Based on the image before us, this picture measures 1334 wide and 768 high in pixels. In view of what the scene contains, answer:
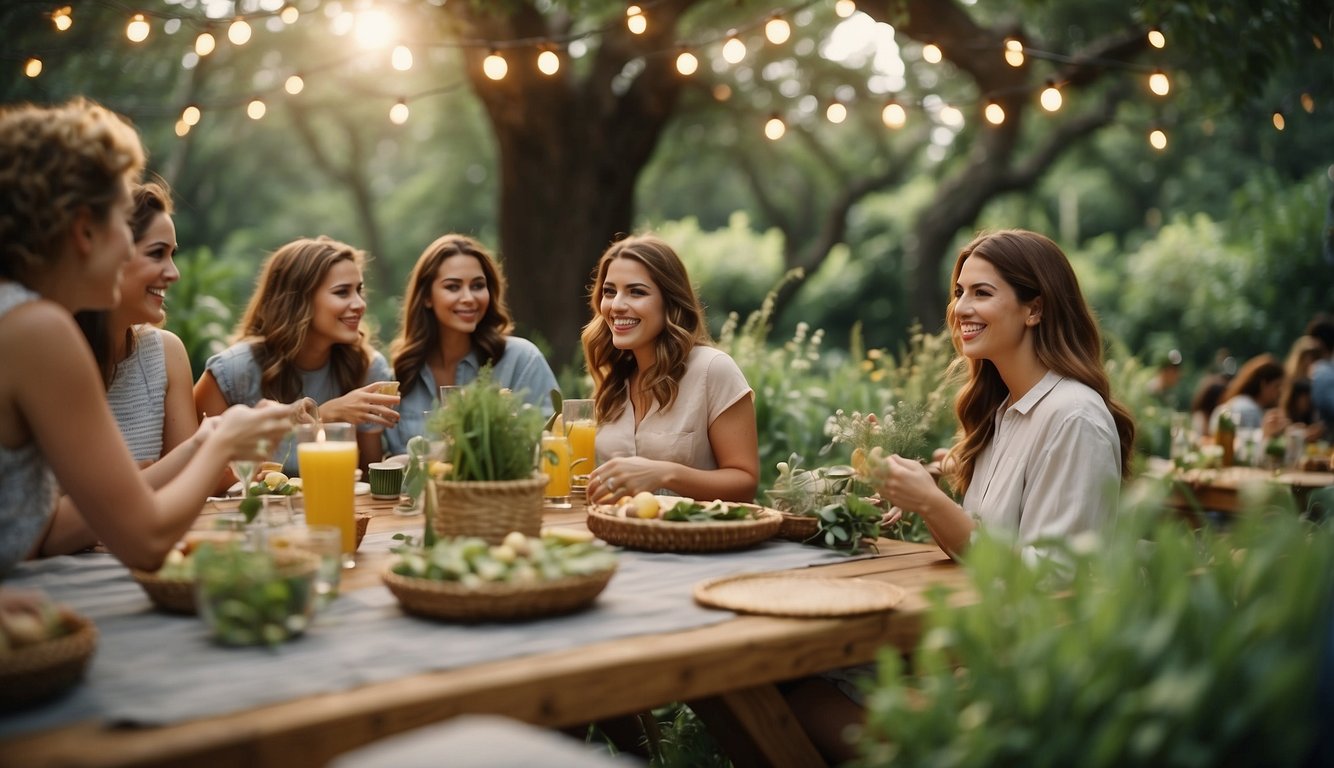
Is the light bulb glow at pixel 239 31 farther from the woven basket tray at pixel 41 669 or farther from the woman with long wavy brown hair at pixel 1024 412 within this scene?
the woven basket tray at pixel 41 669

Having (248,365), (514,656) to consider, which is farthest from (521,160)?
(514,656)

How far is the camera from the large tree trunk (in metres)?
7.22

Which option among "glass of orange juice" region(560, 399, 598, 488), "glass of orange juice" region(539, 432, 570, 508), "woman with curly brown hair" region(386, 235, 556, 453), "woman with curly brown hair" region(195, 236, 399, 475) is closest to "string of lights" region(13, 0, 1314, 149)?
"woman with curly brown hair" region(386, 235, 556, 453)

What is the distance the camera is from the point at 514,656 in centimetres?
179

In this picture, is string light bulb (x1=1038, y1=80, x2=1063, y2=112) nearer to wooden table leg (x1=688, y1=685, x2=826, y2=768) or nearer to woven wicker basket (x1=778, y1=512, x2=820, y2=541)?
woven wicker basket (x1=778, y1=512, x2=820, y2=541)

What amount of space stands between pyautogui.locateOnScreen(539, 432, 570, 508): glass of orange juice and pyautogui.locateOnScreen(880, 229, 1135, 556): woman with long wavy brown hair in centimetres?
99

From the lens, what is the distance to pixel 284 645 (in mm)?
1823

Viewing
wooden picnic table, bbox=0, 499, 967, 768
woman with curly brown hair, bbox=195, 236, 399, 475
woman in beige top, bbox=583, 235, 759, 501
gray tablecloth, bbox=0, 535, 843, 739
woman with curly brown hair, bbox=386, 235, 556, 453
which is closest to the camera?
wooden picnic table, bbox=0, 499, 967, 768

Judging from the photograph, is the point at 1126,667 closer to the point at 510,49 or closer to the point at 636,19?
the point at 636,19

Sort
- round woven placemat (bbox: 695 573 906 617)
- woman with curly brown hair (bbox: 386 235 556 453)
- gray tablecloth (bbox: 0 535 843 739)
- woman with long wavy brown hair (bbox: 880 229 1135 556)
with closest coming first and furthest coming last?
1. gray tablecloth (bbox: 0 535 843 739)
2. round woven placemat (bbox: 695 573 906 617)
3. woman with long wavy brown hair (bbox: 880 229 1135 556)
4. woman with curly brown hair (bbox: 386 235 556 453)

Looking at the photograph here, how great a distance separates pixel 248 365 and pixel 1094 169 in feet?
74.5

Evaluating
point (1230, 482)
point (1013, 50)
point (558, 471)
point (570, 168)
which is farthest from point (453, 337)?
point (1230, 482)

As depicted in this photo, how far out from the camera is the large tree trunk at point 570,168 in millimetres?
7223

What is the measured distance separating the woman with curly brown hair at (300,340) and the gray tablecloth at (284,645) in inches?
66.8
